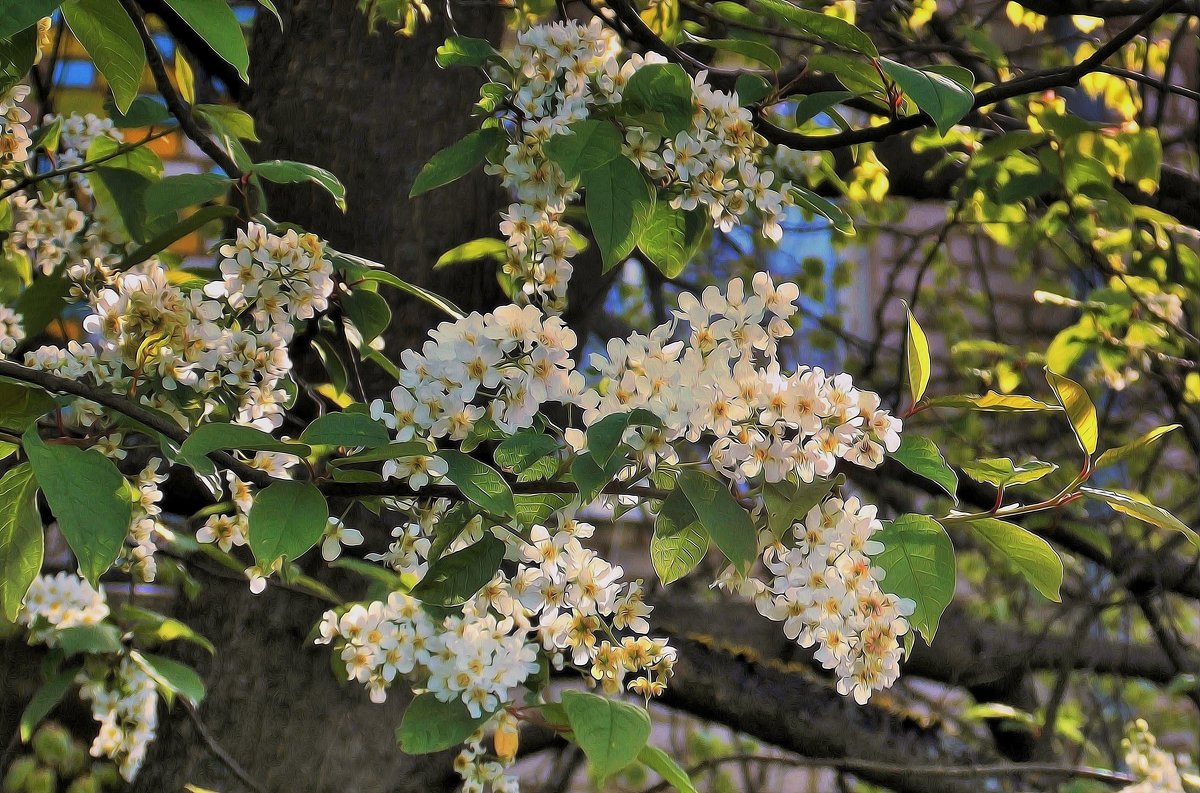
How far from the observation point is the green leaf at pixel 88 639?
1.14 meters

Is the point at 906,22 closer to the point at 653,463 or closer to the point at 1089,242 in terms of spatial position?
the point at 1089,242

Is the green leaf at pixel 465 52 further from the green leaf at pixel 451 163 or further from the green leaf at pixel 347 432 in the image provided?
the green leaf at pixel 347 432

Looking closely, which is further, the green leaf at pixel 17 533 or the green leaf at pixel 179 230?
the green leaf at pixel 179 230

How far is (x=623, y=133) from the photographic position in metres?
0.81

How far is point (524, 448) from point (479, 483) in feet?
0.13

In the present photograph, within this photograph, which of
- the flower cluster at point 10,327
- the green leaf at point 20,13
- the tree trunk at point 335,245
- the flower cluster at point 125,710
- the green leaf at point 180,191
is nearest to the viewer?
the green leaf at point 20,13

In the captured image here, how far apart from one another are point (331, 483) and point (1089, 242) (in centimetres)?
150

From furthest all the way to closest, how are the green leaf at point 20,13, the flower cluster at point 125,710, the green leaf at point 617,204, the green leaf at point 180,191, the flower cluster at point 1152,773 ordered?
the flower cluster at point 1152,773, the flower cluster at point 125,710, the green leaf at point 180,191, the green leaf at point 617,204, the green leaf at point 20,13

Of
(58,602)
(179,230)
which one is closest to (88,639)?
(58,602)

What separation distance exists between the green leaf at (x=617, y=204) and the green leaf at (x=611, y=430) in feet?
0.56

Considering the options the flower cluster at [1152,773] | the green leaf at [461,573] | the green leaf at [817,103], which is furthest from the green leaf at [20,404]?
the flower cluster at [1152,773]

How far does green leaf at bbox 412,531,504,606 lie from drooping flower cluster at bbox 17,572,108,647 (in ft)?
2.05

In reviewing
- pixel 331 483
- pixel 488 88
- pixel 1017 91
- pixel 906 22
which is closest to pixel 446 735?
pixel 331 483

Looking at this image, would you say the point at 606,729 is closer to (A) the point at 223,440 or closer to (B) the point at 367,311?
(A) the point at 223,440
